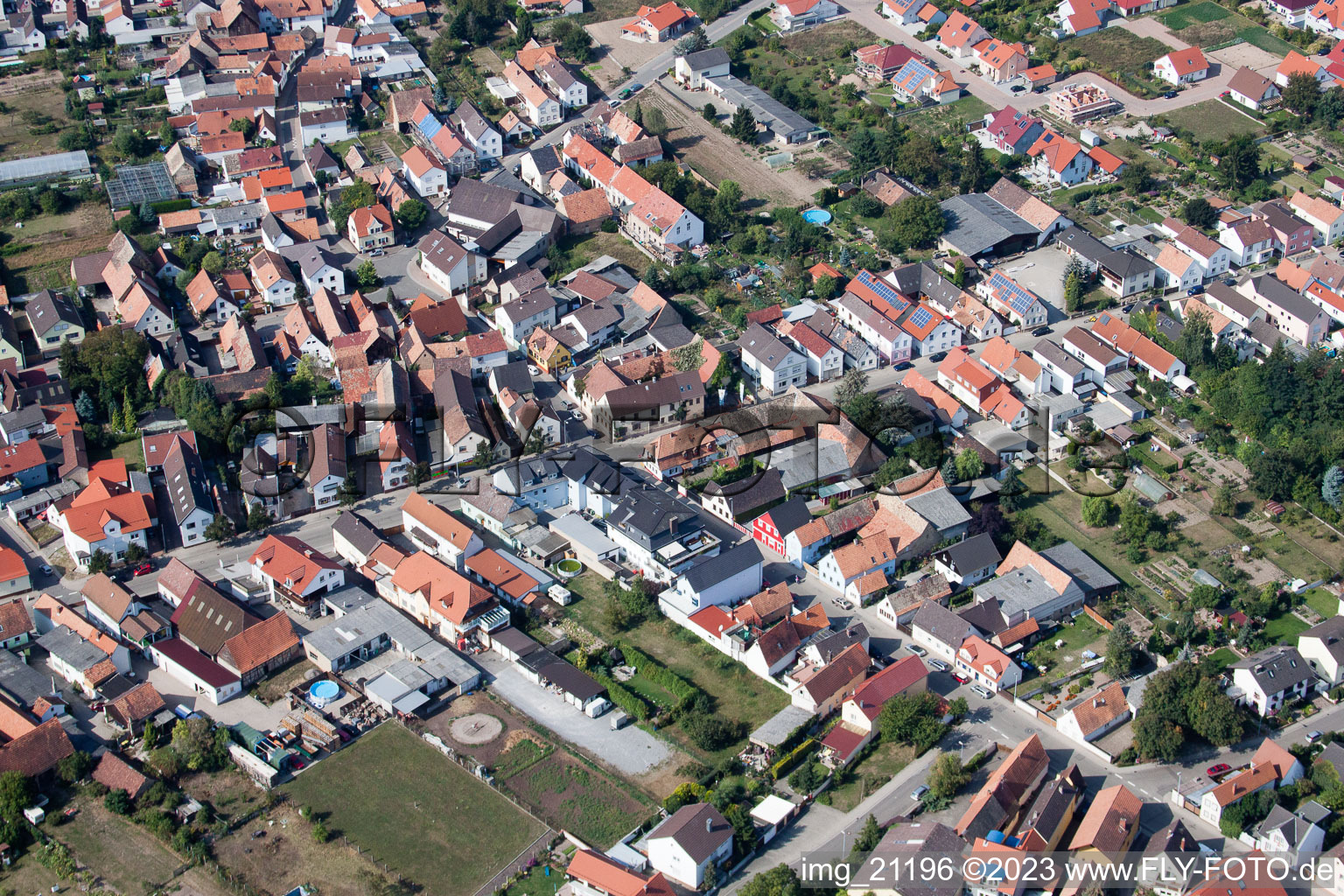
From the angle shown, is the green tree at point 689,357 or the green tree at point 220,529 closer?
the green tree at point 220,529

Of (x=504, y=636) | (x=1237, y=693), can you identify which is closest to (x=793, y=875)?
(x=504, y=636)

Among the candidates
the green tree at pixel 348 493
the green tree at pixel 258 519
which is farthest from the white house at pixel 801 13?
the green tree at pixel 258 519

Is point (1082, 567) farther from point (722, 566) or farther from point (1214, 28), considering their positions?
point (1214, 28)

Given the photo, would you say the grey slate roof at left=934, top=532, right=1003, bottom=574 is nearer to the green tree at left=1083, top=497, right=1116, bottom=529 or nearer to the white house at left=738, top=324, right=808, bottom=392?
the green tree at left=1083, top=497, right=1116, bottom=529

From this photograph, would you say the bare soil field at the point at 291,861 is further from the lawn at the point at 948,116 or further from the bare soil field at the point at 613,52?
the bare soil field at the point at 613,52

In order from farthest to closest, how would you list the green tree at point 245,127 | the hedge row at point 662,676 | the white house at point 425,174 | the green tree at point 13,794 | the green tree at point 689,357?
the green tree at point 245,127
the white house at point 425,174
the green tree at point 689,357
the hedge row at point 662,676
the green tree at point 13,794

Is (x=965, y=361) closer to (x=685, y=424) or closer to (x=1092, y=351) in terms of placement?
(x=1092, y=351)

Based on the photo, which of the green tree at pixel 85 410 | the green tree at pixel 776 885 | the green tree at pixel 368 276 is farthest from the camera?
the green tree at pixel 368 276

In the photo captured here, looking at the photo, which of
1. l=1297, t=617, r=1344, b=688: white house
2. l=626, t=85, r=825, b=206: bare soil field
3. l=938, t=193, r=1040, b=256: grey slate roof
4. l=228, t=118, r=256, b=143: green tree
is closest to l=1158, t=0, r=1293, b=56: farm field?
l=938, t=193, r=1040, b=256: grey slate roof
